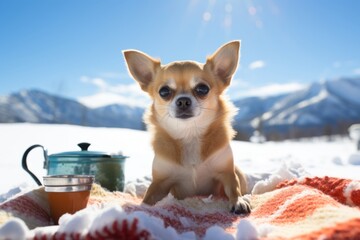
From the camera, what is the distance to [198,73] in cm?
213

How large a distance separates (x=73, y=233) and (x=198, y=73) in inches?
51.2

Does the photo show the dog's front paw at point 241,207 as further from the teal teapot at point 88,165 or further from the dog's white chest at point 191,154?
the teal teapot at point 88,165

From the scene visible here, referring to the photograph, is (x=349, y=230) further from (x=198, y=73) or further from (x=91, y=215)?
(x=198, y=73)

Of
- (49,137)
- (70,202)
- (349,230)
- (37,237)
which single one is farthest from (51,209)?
(49,137)

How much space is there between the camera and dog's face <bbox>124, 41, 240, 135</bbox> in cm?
204

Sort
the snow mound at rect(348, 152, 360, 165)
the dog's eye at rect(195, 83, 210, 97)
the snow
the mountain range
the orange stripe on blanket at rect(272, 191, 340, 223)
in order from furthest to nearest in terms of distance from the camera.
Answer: the mountain range < the snow mound at rect(348, 152, 360, 165) < the dog's eye at rect(195, 83, 210, 97) < the orange stripe on blanket at rect(272, 191, 340, 223) < the snow

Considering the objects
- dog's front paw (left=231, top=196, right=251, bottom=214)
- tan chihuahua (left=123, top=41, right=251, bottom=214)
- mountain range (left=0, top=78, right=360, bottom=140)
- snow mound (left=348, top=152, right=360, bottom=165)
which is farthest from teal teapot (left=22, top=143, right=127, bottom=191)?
mountain range (left=0, top=78, right=360, bottom=140)

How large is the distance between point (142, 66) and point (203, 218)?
1.18 metres

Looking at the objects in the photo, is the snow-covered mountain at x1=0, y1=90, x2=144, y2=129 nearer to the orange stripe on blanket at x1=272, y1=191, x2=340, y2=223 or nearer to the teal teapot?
the teal teapot

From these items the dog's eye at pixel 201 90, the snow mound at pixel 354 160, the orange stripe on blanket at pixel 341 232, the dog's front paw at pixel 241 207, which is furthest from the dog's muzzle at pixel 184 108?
the snow mound at pixel 354 160

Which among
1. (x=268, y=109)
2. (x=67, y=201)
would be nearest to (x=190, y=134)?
(x=67, y=201)

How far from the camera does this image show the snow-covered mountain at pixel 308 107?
11574 centimetres

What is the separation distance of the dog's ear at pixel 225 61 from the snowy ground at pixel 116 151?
637 mm

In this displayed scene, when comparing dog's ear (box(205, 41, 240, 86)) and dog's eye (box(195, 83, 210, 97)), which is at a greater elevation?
dog's ear (box(205, 41, 240, 86))
